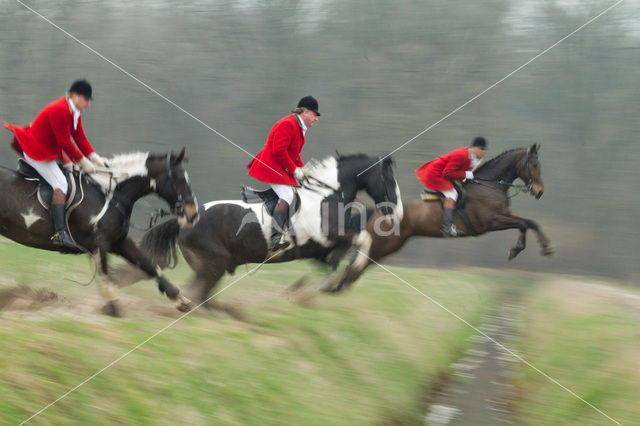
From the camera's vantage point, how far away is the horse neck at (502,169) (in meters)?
10.9

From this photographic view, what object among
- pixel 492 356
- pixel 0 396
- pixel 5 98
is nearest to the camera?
pixel 0 396

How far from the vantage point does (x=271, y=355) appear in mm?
7230

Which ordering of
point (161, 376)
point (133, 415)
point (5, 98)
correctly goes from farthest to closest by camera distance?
point (5, 98) → point (161, 376) → point (133, 415)

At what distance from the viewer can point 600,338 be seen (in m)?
9.48

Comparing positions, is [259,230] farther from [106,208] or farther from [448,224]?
[448,224]

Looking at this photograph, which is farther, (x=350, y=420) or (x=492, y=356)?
(x=492, y=356)

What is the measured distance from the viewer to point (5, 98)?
2395 cm

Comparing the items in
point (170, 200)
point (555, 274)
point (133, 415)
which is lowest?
point (555, 274)

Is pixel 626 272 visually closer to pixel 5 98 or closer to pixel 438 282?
pixel 438 282

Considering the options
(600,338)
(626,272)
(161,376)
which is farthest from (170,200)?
(626,272)

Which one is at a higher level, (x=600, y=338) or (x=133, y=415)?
(x=133, y=415)

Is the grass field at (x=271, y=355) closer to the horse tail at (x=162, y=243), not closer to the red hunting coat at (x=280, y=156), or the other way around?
the horse tail at (x=162, y=243)

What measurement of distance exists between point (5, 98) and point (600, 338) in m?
22.2

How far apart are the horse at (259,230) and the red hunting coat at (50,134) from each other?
190 cm
